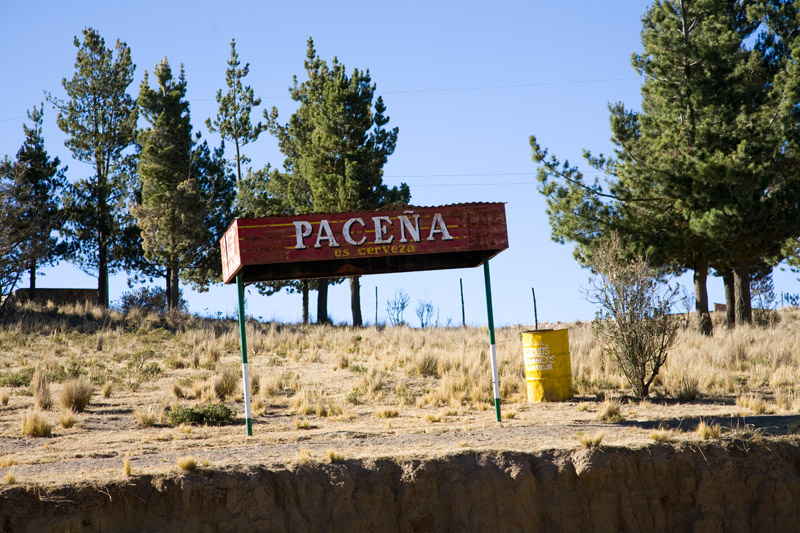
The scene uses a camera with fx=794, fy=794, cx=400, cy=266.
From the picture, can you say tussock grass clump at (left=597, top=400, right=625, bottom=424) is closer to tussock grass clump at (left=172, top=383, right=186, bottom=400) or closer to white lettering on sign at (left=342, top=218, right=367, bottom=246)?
white lettering on sign at (left=342, top=218, right=367, bottom=246)

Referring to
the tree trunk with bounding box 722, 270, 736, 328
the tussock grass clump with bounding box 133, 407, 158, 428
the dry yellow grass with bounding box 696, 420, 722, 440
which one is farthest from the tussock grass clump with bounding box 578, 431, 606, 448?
the tree trunk with bounding box 722, 270, 736, 328

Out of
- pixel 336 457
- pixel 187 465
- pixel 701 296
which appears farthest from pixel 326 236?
pixel 701 296

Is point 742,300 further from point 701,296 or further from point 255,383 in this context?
point 255,383

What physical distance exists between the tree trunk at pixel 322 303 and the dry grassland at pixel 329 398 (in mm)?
9927

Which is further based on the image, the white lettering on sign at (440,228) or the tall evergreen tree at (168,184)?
the tall evergreen tree at (168,184)

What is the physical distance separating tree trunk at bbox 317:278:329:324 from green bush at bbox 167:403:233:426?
23462 millimetres

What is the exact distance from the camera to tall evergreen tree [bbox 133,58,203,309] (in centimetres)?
3606

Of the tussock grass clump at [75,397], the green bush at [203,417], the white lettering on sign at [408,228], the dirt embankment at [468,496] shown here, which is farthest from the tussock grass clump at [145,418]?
the white lettering on sign at [408,228]

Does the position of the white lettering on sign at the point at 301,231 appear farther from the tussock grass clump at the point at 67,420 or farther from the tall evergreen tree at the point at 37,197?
the tall evergreen tree at the point at 37,197

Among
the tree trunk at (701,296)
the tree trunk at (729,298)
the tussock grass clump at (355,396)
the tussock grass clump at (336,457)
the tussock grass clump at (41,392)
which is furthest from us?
the tree trunk at (729,298)

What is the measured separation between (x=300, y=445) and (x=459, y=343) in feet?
46.4

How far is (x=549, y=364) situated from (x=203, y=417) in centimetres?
782

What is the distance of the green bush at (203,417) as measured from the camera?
656 inches

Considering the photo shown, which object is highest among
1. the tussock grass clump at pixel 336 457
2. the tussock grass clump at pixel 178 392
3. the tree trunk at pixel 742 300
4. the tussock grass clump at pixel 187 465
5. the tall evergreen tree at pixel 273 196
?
the tall evergreen tree at pixel 273 196
